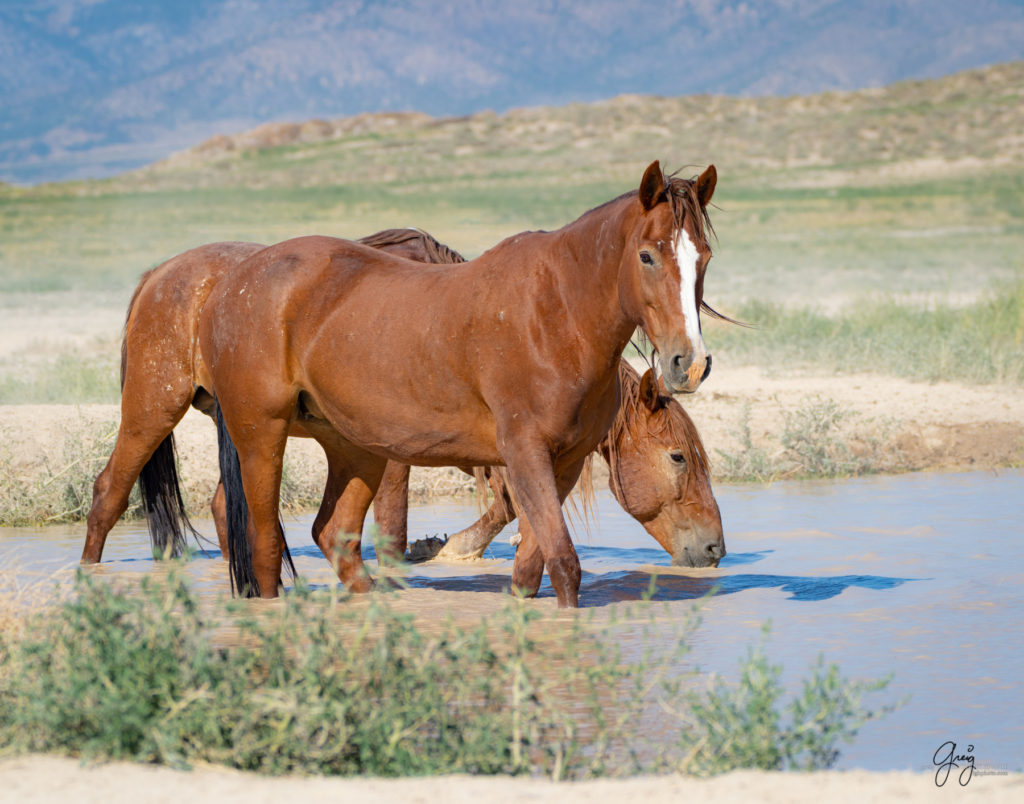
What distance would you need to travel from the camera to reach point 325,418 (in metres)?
5.97

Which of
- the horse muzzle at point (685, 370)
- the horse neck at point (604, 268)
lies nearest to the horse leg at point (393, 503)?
the horse neck at point (604, 268)

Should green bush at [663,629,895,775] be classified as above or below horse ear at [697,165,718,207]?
below

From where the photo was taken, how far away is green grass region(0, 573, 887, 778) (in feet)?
11.5

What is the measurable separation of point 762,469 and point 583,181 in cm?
4261

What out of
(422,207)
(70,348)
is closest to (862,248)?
(422,207)

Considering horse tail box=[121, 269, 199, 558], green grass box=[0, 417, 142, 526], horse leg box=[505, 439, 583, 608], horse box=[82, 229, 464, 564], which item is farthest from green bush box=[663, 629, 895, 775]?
green grass box=[0, 417, 142, 526]

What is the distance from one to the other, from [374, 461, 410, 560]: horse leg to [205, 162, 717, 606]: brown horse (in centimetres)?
45

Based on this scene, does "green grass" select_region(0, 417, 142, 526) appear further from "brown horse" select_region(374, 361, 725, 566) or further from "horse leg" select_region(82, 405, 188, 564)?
"brown horse" select_region(374, 361, 725, 566)

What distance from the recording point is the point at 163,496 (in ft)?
23.4

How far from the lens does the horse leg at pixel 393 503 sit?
6.70 meters

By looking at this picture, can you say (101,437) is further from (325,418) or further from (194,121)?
(194,121)

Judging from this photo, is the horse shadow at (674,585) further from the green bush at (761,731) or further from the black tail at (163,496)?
the green bush at (761,731)

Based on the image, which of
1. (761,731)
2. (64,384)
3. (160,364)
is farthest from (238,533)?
(64,384)

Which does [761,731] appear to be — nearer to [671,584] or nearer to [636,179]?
[671,584]
